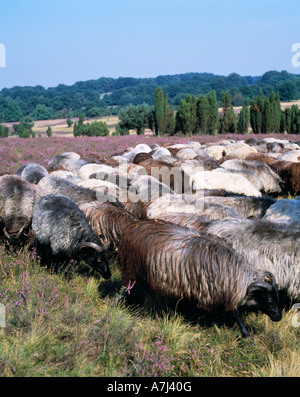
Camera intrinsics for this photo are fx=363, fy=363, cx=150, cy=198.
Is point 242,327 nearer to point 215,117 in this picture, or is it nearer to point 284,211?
point 284,211

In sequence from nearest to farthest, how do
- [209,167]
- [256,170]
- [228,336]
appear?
[228,336], [256,170], [209,167]

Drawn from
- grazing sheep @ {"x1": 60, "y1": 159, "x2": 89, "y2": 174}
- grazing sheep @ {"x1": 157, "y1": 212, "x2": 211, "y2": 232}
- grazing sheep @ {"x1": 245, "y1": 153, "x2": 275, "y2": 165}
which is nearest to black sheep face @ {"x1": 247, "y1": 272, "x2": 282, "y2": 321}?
grazing sheep @ {"x1": 157, "y1": 212, "x2": 211, "y2": 232}

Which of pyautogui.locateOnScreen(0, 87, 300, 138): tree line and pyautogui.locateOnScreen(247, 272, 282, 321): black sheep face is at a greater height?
pyautogui.locateOnScreen(0, 87, 300, 138): tree line

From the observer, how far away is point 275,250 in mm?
5215

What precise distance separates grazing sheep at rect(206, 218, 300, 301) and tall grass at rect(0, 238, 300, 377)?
45 centimetres

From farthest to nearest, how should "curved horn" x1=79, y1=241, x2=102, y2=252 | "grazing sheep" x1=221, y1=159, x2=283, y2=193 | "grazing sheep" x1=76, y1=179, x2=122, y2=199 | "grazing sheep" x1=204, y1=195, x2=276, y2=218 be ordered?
"grazing sheep" x1=221, y1=159, x2=283, y2=193 < "grazing sheep" x1=76, y1=179, x2=122, y2=199 < "grazing sheep" x1=204, y1=195, x2=276, y2=218 < "curved horn" x1=79, y1=241, x2=102, y2=252

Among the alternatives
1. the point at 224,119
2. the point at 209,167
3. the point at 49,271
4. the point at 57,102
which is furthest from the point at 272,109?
the point at 57,102

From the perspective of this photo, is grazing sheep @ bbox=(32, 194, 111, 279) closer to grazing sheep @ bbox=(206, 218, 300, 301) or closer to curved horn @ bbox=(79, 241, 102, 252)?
curved horn @ bbox=(79, 241, 102, 252)

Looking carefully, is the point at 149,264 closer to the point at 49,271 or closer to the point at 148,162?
the point at 49,271

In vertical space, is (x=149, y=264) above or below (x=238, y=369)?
above

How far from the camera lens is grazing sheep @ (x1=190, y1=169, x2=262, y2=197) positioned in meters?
10.5

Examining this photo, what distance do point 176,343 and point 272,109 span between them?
54.1 meters

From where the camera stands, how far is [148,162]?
1444cm
